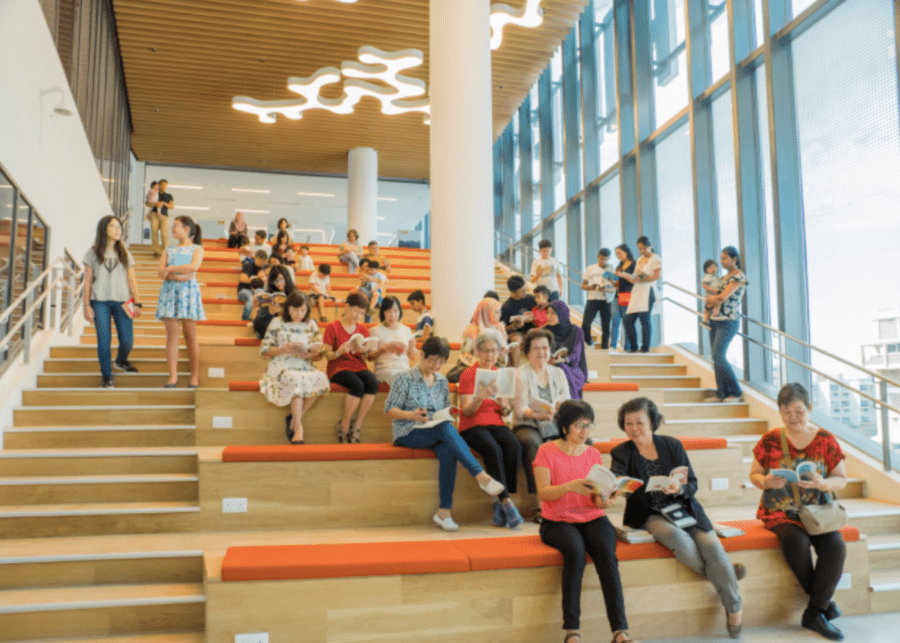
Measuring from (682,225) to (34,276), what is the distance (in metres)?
7.03

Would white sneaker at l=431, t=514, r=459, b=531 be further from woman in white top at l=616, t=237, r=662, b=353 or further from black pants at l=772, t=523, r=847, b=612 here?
woman in white top at l=616, t=237, r=662, b=353

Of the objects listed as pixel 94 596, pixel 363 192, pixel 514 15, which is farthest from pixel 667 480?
pixel 363 192

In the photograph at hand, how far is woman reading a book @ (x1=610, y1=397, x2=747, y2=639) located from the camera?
3330 mm

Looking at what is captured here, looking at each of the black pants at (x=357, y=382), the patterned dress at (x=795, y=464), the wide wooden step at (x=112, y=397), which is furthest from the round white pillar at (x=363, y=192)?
the patterned dress at (x=795, y=464)

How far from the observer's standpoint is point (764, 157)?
7266 mm

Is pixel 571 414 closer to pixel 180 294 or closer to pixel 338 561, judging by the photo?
pixel 338 561

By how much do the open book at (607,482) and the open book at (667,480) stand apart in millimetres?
154

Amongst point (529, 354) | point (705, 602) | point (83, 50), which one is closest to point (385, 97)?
point (83, 50)

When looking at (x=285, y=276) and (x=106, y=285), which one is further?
(x=285, y=276)

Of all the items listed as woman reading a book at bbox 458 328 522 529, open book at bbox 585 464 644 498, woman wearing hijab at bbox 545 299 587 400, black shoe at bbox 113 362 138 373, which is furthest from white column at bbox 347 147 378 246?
open book at bbox 585 464 644 498

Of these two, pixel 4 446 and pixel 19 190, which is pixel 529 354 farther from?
pixel 19 190

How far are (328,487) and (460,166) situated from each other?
3778mm

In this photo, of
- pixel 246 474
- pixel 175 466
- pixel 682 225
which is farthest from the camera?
pixel 682 225

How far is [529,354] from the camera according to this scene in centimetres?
453
